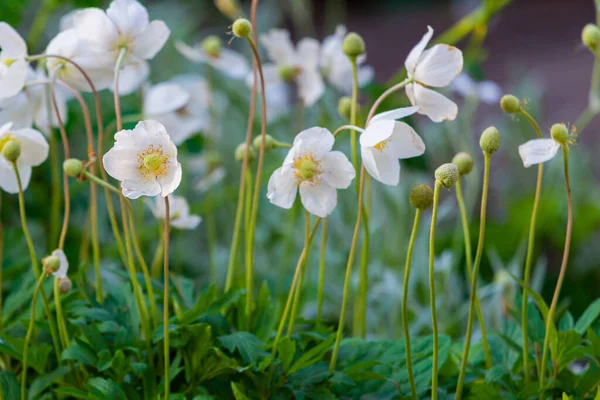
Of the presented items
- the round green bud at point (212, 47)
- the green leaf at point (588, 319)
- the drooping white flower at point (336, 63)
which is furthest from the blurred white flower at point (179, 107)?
the green leaf at point (588, 319)

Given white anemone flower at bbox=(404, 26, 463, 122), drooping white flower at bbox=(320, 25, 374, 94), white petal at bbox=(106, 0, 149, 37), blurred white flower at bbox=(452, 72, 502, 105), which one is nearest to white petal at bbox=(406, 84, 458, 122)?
white anemone flower at bbox=(404, 26, 463, 122)

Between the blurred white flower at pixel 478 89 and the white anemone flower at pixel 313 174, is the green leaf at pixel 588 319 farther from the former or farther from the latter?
the blurred white flower at pixel 478 89

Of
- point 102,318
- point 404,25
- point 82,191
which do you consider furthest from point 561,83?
point 102,318

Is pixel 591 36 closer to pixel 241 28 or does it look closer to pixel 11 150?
pixel 241 28

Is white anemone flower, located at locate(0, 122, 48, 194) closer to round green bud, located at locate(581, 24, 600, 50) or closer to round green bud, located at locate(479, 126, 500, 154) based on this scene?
round green bud, located at locate(479, 126, 500, 154)

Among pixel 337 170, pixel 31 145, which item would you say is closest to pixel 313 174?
pixel 337 170

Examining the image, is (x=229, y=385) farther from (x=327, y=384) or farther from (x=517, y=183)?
(x=517, y=183)

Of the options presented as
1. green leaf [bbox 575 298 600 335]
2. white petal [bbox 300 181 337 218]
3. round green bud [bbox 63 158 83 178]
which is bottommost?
green leaf [bbox 575 298 600 335]
